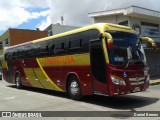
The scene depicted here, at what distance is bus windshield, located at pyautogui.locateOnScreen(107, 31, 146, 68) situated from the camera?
1163cm

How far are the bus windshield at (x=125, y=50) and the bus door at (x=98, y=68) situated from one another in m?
0.45

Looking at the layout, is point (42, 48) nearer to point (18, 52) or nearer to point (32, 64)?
point (32, 64)

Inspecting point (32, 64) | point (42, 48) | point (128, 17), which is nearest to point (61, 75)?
point (42, 48)

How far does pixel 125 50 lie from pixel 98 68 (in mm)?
1226

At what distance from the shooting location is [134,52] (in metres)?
12.4

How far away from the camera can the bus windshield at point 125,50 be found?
11.6 meters

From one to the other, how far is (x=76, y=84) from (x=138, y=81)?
9.38ft

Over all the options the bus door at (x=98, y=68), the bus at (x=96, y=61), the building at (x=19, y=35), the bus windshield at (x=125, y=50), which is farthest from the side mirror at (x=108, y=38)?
the building at (x=19, y=35)

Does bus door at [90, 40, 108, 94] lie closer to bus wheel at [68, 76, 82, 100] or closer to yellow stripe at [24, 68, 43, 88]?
bus wheel at [68, 76, 82, 100]

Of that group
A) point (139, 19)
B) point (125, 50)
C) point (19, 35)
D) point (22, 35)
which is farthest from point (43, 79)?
point (22, 35)

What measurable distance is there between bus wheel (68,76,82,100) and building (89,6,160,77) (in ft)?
33.1

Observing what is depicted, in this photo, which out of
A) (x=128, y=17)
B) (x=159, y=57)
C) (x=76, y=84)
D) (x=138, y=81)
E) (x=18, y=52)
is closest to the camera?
(x=138, y=81)

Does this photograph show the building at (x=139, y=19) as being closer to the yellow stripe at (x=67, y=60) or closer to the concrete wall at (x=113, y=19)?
the concrete wall at (x=113, y=19)

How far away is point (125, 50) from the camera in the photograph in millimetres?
12062
